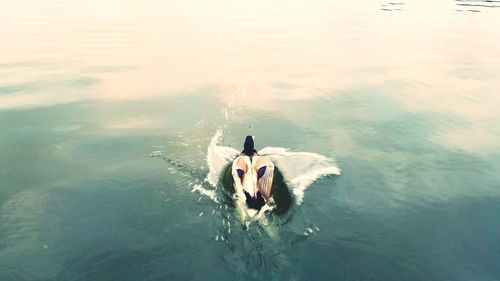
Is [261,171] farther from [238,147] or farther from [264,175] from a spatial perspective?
[238,147]

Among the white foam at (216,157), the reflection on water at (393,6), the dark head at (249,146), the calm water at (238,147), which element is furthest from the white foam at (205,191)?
the reflection on water at (393,6)

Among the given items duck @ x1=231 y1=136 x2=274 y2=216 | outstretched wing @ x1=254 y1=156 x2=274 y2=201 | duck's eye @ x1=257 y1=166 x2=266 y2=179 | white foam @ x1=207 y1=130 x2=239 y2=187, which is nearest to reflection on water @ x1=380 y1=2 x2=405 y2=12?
white foam @ x1=207 y1=130 x2=239 y2=187

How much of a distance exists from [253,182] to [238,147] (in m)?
6.05

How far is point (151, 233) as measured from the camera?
42.7 feet

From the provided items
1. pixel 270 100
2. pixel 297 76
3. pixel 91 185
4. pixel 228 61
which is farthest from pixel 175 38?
pixel 91 185

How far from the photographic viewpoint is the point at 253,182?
14.2 meters

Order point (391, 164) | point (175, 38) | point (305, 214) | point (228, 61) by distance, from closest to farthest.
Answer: point (305, 214) → point (391, 164) → point (228, 61) → point (175, 38)

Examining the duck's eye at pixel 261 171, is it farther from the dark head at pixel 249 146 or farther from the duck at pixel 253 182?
the dark head at pixel 249 146

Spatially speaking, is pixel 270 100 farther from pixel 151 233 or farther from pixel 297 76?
pixel 151 233

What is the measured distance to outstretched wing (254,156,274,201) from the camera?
14.1 m

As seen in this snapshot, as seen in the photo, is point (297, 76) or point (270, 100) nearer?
point (270, 100)

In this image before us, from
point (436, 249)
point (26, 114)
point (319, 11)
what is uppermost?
point (319, 11)

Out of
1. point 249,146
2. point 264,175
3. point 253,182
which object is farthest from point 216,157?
point 253,182

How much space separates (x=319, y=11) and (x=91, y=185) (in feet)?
236
